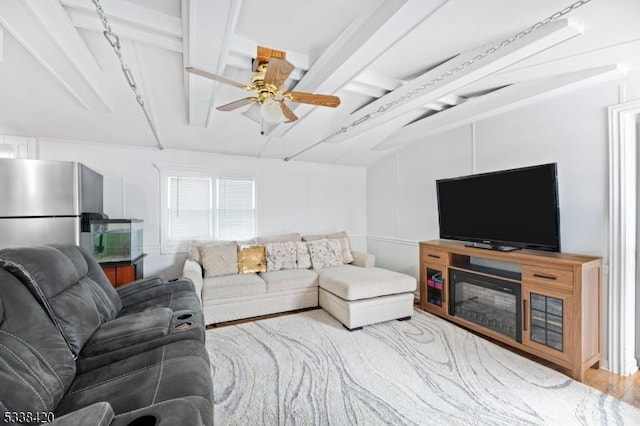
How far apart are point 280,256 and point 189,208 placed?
1571mm

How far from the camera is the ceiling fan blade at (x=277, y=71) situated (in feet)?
5.55

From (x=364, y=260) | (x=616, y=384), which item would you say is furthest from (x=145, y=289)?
(x=616, y=384)

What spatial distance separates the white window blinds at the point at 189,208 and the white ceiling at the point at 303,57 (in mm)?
797

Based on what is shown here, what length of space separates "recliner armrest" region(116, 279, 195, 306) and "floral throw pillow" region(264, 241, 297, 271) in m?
1.48

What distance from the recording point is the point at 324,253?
430 cm

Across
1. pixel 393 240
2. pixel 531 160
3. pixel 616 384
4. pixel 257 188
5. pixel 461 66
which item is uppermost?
pixel 461 66

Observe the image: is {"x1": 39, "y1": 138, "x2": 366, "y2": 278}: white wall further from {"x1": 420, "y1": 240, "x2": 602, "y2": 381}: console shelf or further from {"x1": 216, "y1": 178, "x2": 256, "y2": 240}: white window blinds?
{"x1": 420, "y1": 240, "x2": 602, "y2": 381}: console shelf

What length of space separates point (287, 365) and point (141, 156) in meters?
3.47

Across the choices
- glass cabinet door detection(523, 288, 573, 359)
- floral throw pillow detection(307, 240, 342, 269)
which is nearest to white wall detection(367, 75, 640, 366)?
glass cabinet door detection(523, 288, 573, 359)

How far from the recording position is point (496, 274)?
2.85 metres

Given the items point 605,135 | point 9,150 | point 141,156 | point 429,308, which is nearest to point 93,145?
point 141,156

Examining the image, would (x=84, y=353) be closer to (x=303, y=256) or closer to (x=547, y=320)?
(x=303, y=256)

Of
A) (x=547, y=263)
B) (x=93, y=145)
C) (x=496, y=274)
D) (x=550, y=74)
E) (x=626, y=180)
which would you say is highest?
(x=550, y=74)

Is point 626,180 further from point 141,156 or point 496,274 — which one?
point 141,156
